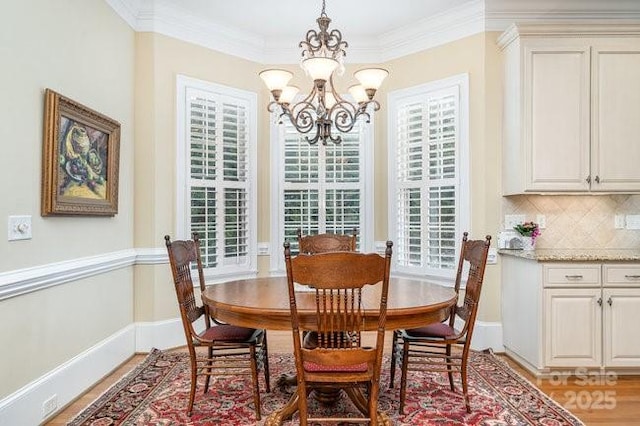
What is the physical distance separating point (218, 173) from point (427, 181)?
2084mm

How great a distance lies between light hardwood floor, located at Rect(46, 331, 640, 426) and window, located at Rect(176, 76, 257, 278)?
1.36 m

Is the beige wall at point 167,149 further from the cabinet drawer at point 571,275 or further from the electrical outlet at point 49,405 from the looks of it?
the electrical outlet at point 49,405

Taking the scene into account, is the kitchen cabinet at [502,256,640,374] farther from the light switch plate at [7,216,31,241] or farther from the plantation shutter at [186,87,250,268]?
the light switch plate at [7,216,31,241]

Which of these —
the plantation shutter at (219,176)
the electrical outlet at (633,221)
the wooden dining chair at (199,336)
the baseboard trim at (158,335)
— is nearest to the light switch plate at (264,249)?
the plantation shutter at (219,176)

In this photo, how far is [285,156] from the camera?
4.75 meters

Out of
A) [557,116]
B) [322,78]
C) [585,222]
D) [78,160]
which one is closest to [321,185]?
[322,78]

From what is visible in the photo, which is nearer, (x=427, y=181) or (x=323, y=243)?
(x=323, y=243)

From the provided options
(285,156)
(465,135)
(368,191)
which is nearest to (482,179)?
(465,135)

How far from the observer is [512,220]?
156 inches

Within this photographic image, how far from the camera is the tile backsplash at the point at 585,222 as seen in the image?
3.90 metres

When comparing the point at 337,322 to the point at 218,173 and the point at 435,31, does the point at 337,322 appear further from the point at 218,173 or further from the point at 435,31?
the point at 435,31

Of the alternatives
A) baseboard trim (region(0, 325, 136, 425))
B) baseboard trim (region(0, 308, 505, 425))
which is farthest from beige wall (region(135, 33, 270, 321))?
baseboard trim (region(0, 325, 136, 425))

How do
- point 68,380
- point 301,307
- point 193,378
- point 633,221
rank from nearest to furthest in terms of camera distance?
point 301,307, point 193,378, point 68,380, point 633,221

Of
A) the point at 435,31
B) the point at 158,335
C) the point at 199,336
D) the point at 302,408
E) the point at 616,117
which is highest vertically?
the point at 435,31
